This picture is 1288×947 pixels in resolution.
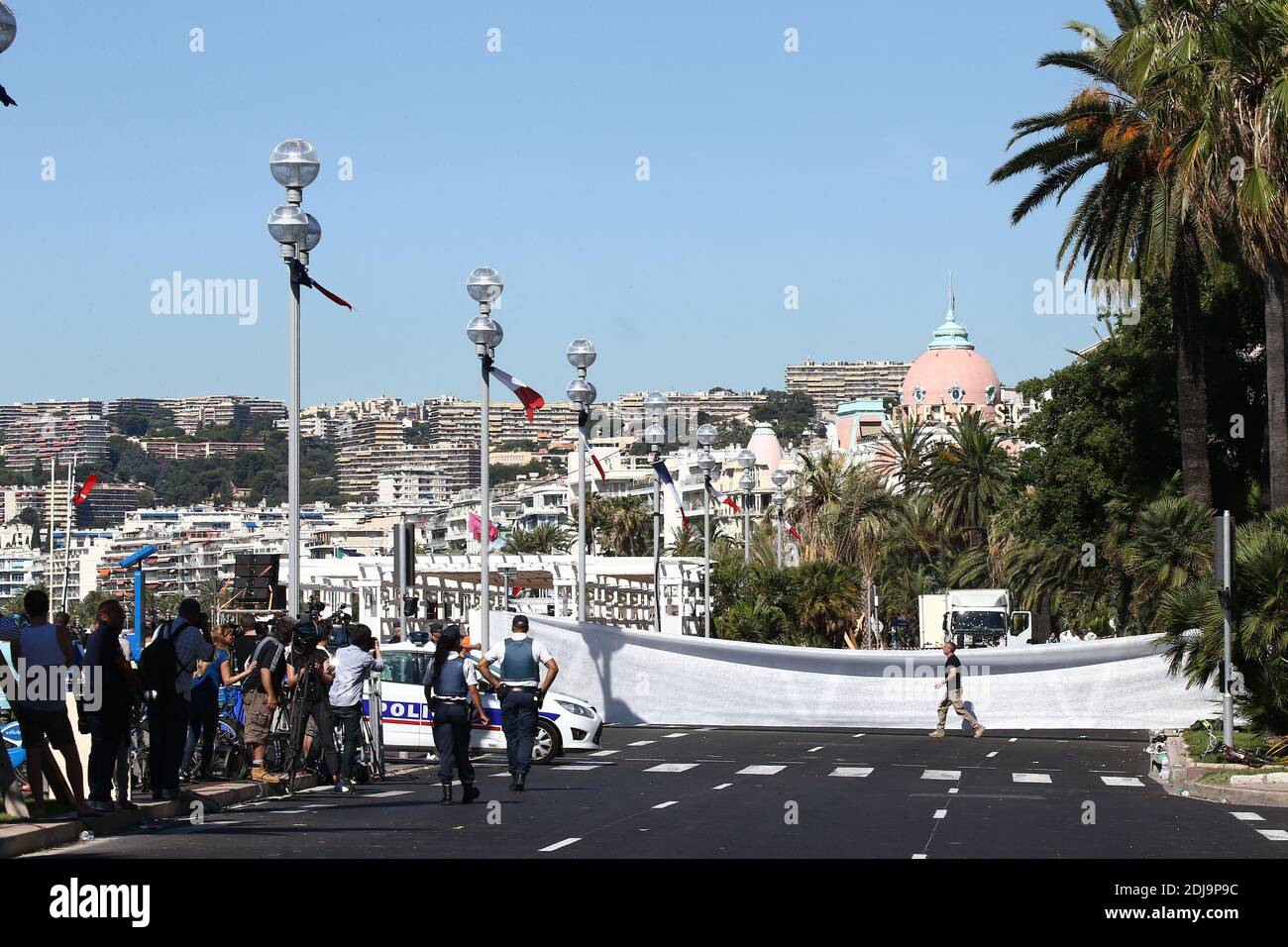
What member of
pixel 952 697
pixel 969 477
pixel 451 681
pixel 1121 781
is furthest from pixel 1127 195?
pixel 969 477

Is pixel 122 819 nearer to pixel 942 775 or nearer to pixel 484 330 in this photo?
pixel 942 775

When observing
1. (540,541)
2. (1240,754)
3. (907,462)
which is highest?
(907,462)

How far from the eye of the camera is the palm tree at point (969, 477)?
76.4 meters

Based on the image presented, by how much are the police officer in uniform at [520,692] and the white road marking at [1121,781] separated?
278 inches

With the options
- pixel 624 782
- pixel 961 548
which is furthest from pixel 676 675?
pixel 961 548

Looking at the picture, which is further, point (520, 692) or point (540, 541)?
point (540, 541)

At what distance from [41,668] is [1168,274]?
2410 cm

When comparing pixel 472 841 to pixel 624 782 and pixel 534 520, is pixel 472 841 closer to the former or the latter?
pixel 624 782

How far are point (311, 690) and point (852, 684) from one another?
1710cm

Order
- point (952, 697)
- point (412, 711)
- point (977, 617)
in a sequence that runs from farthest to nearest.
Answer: point (977, 617) → point (952, 697) → point (412, 711)

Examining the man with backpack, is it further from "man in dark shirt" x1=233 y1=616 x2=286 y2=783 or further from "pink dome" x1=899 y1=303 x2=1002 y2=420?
"pink dome" x1=899 y1=303 x2=1002 y2=420

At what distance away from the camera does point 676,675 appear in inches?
1316

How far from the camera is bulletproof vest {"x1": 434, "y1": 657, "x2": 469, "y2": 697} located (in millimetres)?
17469

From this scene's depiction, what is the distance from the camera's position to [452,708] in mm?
17391
